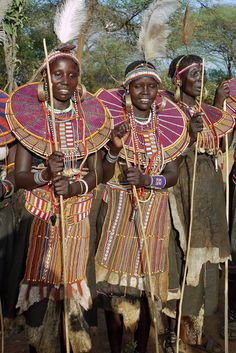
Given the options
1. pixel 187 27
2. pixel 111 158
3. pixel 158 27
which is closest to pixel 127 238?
pixel 111 158

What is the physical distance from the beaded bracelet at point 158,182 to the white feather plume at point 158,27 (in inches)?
38.0

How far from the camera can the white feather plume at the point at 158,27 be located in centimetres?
374

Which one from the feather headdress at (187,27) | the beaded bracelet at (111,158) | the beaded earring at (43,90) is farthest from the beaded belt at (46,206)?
the feather headdress at (187,27)

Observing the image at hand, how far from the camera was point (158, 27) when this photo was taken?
3.76 m

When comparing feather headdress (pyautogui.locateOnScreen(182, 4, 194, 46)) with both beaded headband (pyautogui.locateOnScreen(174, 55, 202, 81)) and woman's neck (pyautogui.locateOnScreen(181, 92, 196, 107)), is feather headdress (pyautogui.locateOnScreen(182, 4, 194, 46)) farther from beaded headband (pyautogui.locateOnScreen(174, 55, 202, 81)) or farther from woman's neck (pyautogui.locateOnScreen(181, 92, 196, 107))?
woman's neck (pyautogui.locateOnScreen(181, 92, 196, 107))

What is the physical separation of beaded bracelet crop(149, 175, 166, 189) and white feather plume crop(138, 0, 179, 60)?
964 millimetres

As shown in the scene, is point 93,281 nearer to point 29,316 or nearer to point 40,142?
point 29,316

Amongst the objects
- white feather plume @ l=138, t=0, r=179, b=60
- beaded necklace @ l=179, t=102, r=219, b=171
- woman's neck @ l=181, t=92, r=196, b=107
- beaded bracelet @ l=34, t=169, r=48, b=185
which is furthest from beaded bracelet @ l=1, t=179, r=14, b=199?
woman's neck @ l=181, t=92, r=196, b=107

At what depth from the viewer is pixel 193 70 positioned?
13.2ft

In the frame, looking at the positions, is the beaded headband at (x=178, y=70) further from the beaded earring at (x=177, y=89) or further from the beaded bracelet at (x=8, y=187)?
the beaded bracelet at (x=8, y=187)

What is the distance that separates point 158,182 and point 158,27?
1.22m

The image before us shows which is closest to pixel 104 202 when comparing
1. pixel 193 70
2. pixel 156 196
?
pixel 156 196

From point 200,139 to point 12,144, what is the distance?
158 cm

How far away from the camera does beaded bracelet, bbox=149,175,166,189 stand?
3.43 metres
